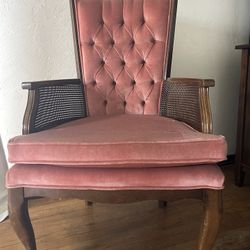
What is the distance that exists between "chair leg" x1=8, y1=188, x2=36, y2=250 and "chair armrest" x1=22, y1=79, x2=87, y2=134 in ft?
0.63

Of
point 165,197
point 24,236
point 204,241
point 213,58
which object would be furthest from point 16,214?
point 213,58

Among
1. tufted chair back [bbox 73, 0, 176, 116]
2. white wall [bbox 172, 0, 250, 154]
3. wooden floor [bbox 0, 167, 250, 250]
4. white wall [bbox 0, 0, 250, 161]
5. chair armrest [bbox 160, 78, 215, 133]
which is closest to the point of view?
chair armrest [bbox 160, 78, 215, 133]

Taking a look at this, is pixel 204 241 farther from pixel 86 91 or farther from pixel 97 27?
pixel 97 27

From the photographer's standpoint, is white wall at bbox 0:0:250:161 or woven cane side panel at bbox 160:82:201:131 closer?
woven cane side panel at bbox 160:82:201:131

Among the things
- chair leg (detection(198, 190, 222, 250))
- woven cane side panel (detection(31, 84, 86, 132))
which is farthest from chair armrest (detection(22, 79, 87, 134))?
chair leg (detection(198, 190, 222, 250))

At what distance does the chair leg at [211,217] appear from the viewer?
77 cm

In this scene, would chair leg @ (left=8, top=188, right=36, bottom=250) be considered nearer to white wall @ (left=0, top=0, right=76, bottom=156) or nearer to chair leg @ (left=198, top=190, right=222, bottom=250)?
chair leg @ (left=198, top=190, right=222, bottom=250)

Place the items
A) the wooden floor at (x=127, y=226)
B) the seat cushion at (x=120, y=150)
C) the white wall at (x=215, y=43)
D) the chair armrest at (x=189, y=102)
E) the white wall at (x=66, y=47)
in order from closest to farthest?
the seat cushion at (x=120, y=150) < the chair armrest at (x=189, y=102) < the wooden floor at (x=127, y=226) < the white wall at (x=66, y=47) < the white wall at (x=215, y=43)

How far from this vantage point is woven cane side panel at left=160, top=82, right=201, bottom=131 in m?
0.93

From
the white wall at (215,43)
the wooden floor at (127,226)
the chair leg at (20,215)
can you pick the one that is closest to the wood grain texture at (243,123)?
the wooden floor at (127,226)

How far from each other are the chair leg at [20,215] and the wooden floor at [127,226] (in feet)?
0.81

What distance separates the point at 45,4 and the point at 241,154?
1.21m

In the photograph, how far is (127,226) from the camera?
3.96 ft

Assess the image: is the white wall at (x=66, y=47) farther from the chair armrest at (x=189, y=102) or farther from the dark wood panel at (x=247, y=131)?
the chair armrest at (x=189, y=102)
